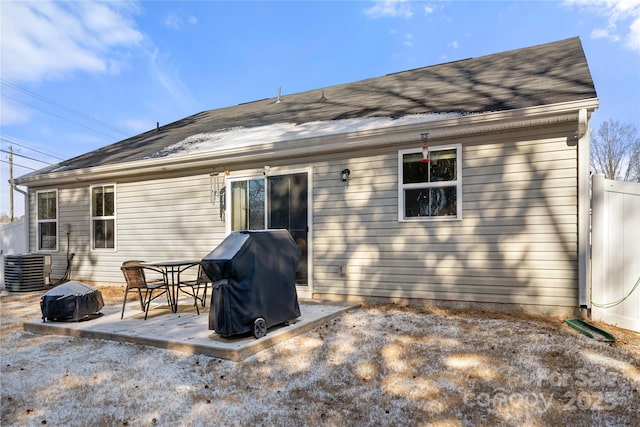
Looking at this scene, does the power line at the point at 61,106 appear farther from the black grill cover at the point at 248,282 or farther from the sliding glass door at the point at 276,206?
the black grill cover at the point at 248,282

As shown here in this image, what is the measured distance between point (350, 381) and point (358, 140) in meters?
3.59

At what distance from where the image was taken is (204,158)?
701cm

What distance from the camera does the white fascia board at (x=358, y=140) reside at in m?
4.69

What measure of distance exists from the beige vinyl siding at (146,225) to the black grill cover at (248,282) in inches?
128

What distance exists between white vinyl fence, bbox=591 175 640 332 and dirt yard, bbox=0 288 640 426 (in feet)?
1.10

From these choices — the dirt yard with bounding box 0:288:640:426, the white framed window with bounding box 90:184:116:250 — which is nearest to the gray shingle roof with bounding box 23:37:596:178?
the white framed window with bounding box 90:184:116:250

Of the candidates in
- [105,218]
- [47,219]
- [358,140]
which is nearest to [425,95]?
[358,140]

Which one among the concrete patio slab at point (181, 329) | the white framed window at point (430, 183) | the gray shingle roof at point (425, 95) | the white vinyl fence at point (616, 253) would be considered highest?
the gray shingle roof at point (425, 95)

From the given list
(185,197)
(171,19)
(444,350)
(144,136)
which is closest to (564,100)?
(444,350)

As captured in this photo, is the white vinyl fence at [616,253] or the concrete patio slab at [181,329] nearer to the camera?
the concrete patio slab at [181,329]

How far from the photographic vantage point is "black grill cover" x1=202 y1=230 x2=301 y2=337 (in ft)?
12.5

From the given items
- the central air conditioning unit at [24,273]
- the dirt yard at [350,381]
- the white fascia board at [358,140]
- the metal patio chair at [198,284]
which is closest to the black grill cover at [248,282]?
the dirt yard at [350,381]

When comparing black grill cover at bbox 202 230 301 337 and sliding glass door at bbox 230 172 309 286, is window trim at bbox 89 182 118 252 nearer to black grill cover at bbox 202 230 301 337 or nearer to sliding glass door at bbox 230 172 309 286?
sliding glass door at bbox 230 172 309 286

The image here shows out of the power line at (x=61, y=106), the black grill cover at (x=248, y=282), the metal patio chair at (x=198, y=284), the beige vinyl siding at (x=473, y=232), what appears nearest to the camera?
the black grill cover at (x=248, y=282)
